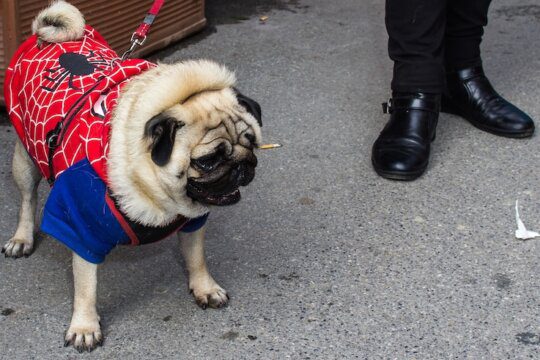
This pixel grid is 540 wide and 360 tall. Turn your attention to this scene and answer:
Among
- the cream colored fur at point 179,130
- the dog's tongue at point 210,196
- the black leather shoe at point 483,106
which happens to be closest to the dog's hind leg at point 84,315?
the cream colored fur at point 179,130

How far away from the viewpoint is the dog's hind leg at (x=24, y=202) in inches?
125

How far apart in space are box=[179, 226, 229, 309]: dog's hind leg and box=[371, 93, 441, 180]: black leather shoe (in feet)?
3.85

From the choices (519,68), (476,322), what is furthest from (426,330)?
(519,68)

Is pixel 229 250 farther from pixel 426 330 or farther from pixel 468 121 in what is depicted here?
pixel 468 121

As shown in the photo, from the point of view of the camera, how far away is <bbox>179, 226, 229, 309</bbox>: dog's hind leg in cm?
293

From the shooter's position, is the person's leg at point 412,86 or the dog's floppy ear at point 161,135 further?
the person's leg at point 412,86

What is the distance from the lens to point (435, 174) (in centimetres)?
386

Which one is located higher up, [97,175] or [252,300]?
[97,175]

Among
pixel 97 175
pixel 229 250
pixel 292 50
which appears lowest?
pixel 292 50

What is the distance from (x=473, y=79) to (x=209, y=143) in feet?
7.23

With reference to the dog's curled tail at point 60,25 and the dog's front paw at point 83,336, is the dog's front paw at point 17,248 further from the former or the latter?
the dog's curled tail at point 60,25

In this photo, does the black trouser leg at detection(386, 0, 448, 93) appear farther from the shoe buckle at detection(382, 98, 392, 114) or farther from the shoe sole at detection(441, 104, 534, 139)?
the shoe sole at detection(441, 104, 534, 139)

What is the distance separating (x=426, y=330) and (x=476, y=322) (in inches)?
7.1

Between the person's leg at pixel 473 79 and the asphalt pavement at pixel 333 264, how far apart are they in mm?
80
